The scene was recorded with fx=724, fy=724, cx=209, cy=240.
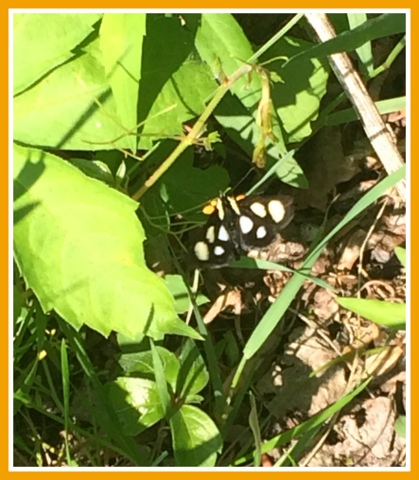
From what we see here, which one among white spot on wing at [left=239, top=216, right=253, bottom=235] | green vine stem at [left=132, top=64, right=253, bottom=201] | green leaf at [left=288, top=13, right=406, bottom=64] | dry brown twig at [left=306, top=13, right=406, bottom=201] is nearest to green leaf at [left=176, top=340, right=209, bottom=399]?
white spot on wing at [left=239, top=216, right=253, bottom=235]

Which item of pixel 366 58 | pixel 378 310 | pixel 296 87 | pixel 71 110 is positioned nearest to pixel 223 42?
pixel 296 87

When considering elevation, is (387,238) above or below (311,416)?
above

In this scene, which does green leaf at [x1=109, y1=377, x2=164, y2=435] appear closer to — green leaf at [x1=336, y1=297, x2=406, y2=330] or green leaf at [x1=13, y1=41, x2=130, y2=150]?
green leaf at [x1=336, y1=297, x2=406, y2=330]

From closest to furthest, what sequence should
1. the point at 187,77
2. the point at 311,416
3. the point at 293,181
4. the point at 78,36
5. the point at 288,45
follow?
the point at 78,36, the point at 187,77, the point at 288,45, the point at 293,181, the point at 311,416

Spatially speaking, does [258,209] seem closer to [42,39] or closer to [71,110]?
[71,110]

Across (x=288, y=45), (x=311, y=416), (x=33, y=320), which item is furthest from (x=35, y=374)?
(x=288, y=45)

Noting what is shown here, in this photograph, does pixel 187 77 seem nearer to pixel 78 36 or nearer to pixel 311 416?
pixel 78 36
